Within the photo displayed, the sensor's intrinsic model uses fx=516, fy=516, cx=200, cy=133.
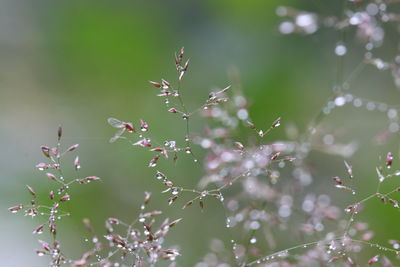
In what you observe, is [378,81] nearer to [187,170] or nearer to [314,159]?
[314,159]

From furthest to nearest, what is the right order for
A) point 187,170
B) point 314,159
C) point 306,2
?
point 306,2, point 314,159, point 187,170

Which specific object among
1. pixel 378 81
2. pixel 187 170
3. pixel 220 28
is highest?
pixel 220 28

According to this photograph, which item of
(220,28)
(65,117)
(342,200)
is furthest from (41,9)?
(342,200)

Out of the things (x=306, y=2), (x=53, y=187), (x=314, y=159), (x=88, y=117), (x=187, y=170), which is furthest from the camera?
(x=306, y=2)

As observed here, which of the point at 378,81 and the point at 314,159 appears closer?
the point at 314,159

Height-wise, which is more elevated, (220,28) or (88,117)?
(220,28)

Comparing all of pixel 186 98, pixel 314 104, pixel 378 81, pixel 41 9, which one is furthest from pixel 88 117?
pixel 378 81
